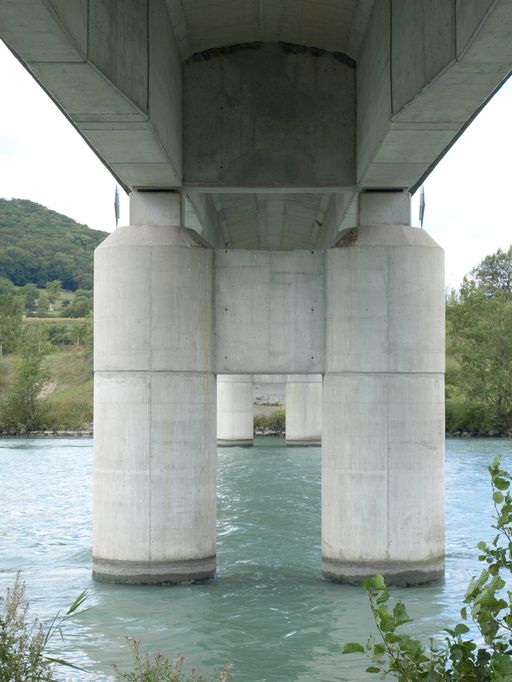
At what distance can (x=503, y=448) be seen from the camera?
59281 millimetres

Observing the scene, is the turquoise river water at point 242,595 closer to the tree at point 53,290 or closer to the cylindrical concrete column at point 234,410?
the cylindrical concrete column at point 234,410

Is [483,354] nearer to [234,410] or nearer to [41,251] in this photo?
[234,410]

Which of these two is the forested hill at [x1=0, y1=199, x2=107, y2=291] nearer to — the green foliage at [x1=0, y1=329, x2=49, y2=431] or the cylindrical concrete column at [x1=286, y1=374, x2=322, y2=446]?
the green foliage at [x1=0, y1=329, x2=49, y2=431]

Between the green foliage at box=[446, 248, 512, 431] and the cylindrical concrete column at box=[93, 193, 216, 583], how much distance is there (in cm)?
6150

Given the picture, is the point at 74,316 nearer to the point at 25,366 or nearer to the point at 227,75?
the point at 25,366

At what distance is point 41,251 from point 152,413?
16321 cm

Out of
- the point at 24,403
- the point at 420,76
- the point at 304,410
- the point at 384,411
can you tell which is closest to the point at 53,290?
the point at 24,403

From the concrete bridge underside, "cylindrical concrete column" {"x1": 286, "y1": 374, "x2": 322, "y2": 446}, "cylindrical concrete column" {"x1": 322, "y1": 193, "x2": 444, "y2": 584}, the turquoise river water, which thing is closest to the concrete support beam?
the concrete bridge underside

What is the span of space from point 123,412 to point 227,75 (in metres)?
6.17

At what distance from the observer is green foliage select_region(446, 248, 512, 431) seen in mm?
76250

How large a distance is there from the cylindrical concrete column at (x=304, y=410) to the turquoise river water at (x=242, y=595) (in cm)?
2605

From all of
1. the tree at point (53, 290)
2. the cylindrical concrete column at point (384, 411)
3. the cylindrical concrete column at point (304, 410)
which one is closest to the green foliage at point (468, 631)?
the cylindrical concrete column at point (384, 411)

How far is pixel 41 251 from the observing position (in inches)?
6880

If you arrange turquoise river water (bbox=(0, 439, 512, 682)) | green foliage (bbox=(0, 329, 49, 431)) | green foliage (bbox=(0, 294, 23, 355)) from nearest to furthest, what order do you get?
1. turquoise river water (bbox=(0, 439, 512, 682))
2. green foliage (bbox=(0, 329, 49, 431))
3. green foliage (bbox=(0, 294, 23, 355))
